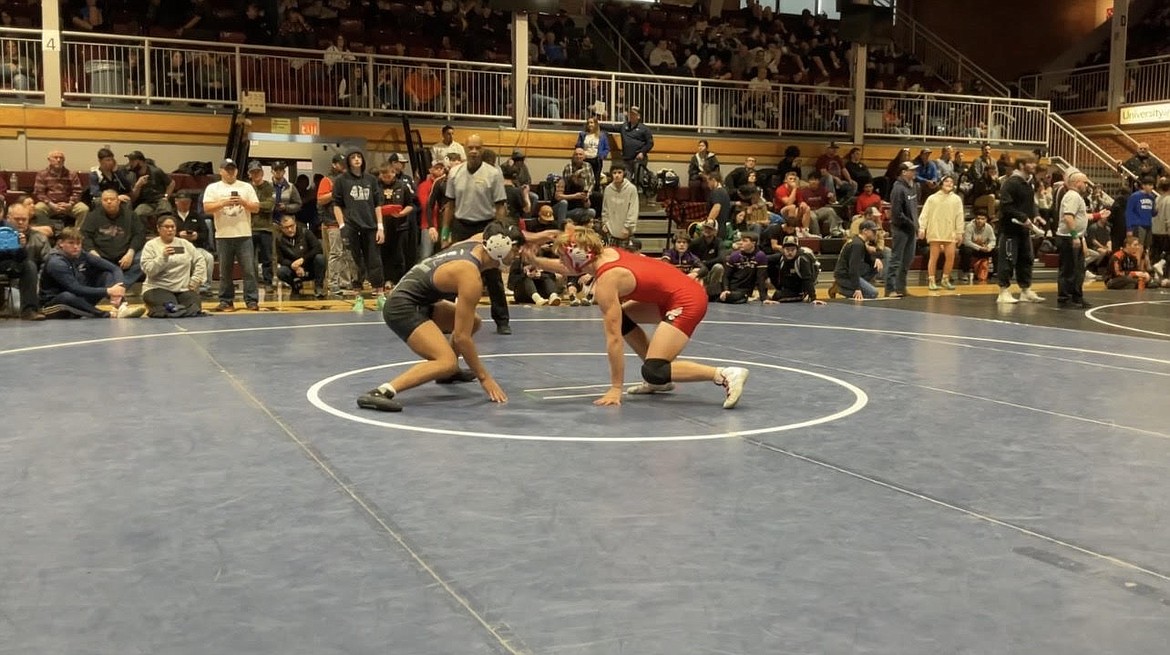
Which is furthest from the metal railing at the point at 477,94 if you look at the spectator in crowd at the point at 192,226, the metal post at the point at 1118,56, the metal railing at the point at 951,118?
the spectator in crowd at the point at 192,226

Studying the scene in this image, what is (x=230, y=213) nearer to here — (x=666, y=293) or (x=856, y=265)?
(x=666, y=293)

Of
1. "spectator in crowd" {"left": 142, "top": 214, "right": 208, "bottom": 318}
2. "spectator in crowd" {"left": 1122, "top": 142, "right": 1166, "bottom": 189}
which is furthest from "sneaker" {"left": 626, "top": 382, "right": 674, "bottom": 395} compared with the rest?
"spectator in crowd" {"left": 1122, "top": 142, "right": 1166, "bottom": 189}

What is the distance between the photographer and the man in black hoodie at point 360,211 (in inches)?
563

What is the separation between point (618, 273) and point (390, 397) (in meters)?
1.58

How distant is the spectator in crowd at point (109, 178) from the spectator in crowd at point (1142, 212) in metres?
16.0

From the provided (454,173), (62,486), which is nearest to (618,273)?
(62,486)

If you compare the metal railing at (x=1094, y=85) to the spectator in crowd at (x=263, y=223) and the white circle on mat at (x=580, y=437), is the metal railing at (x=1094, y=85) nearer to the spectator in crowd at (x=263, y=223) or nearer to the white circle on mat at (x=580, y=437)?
the spectator in crowd at (x=263, y=223)

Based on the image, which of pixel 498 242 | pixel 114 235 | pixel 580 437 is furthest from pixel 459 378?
pixel 114 235

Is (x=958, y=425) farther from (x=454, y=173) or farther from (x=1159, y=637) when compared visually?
(x=454, y=173)

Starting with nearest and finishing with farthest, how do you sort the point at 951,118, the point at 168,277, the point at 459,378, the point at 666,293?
the point at 666,293
the point at 459,378
the point at 168,277
the point at 951,118

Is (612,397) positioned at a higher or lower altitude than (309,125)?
lower

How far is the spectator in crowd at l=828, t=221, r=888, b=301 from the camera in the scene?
630 inches

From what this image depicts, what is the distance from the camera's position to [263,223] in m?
15.1

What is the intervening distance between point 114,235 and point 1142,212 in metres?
16.3
